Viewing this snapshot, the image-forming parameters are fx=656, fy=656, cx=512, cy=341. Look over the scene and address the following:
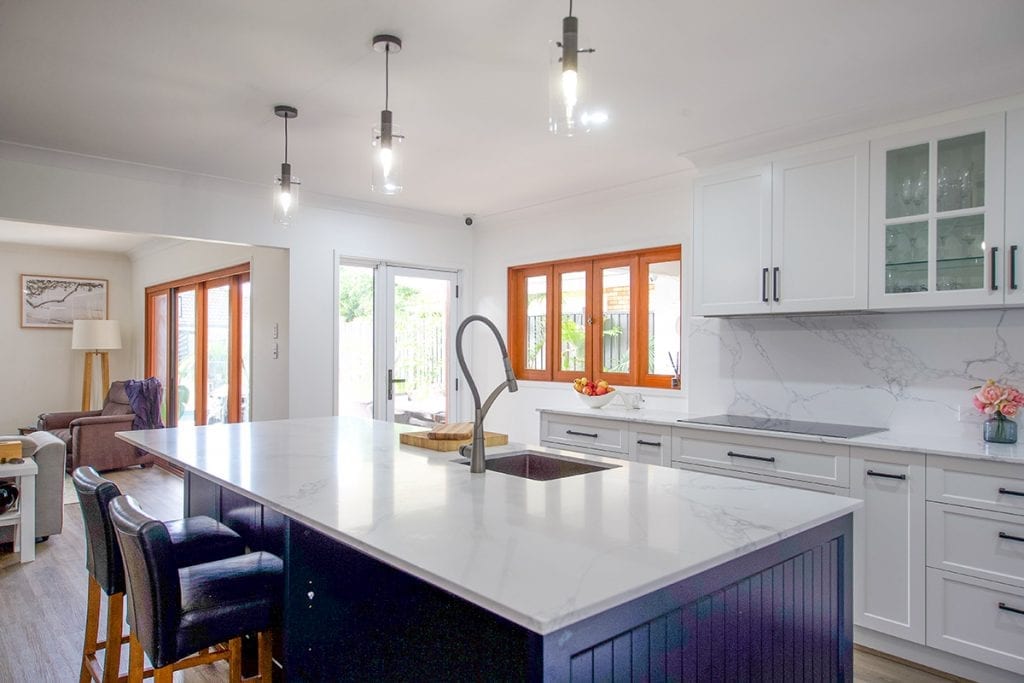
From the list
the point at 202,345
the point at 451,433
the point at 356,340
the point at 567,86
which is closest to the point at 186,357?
the point at 202,345

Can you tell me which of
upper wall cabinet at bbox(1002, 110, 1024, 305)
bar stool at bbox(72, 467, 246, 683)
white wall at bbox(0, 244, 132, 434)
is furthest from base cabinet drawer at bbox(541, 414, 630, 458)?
white wall at bbox(0, 244, 132, 434)

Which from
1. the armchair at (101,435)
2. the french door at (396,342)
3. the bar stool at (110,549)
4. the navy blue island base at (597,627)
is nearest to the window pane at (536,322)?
the french door at (396,342)

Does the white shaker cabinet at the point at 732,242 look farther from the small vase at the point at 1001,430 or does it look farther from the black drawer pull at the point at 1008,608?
the black drawer pull at the point at 1008,608

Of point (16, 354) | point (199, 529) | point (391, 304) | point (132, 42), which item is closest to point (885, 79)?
point (132, 42)

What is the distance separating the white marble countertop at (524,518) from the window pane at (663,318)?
2202 mm

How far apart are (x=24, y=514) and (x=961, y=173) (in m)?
5.17

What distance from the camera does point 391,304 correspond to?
5.32m

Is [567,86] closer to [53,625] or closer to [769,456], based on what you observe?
[769,456]

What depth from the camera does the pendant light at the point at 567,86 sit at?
1.59m

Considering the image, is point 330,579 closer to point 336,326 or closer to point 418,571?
point 418,571

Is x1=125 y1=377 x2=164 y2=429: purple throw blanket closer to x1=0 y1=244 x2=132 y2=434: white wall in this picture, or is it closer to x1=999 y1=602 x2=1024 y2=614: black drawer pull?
x1=0 y1=244 x2=132 y2=434: white wall

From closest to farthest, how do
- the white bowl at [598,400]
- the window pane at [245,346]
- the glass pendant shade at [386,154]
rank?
1. the glass pendant shade at [386,154]
2. the white bowl at [598,400]
3. the window pane at [245,346]

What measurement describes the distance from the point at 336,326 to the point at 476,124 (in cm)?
224

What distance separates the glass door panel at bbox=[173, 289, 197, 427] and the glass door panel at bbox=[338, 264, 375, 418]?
2754 mm
